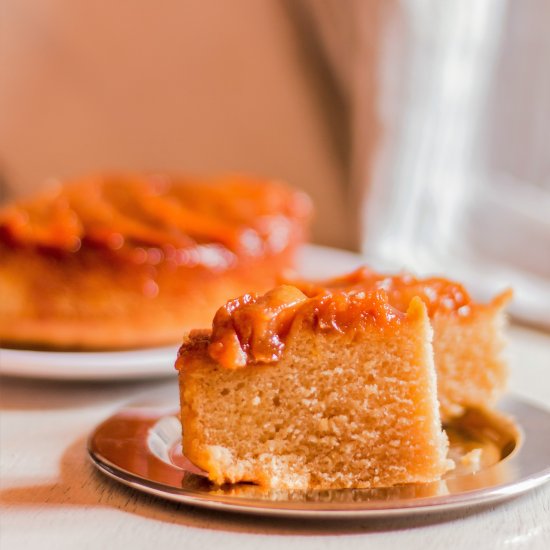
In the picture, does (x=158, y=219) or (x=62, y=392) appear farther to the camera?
(x=158, y=219)

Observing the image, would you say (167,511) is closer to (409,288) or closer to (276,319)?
(276,319)

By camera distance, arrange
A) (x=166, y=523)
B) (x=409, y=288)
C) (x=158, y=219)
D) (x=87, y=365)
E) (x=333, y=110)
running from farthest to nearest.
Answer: (x=333, y=110)
(x=158, y=219)
(x=87, y=365)
(x=409, y=288)
(x=166, y=523)

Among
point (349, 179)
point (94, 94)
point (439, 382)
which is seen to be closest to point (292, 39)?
point (349, 179)

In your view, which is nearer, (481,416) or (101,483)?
(101,483)

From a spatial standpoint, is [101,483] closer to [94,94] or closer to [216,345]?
[216,345]

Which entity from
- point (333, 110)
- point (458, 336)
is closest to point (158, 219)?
point (458, 336)

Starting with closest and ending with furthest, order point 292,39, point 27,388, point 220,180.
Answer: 1. point 27,388
2. point 220,180
3. point 292,39

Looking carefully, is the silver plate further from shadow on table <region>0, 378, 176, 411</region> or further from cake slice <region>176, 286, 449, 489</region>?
shadow on table <region>0, 378, 176, 411</region>
